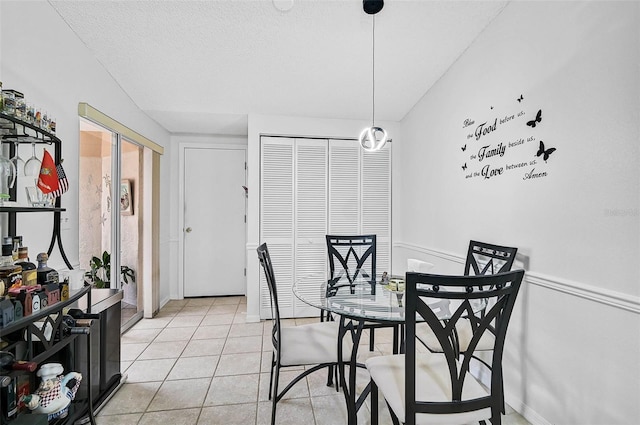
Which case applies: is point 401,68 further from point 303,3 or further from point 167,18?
point 167,18

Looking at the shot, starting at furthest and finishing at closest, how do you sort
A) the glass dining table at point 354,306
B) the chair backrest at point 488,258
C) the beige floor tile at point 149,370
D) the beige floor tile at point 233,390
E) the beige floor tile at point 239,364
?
the beige floor tile at point 239,364 → the beige floor tile at point 149,370 → the beige floor tile at point 233,390 → the chair backrest at point 488,258 → the glass dining table at point 354,306

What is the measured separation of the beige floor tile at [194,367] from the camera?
247 centimetres

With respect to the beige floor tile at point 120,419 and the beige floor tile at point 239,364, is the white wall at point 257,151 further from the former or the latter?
the beige floor tile at point 120,419

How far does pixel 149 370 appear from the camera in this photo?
2.55m

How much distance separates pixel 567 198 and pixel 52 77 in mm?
3123

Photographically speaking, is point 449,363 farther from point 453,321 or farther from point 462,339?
point 462,339

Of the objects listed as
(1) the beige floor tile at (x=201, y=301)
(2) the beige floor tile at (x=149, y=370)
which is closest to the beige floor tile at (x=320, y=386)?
(2) the beige floor tile at (x=149, y=370)

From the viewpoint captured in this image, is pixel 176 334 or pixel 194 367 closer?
pixel 194 367

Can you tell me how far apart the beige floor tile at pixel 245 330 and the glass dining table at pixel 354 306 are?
49.3 inches

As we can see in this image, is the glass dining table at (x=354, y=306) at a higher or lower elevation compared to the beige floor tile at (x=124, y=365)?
higher

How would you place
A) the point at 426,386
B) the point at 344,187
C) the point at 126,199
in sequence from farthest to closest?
1. the point at 344,187
2. the point at 126,199
3. the point at 426,386

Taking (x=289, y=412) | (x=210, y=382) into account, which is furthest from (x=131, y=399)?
(x=289, y=412)

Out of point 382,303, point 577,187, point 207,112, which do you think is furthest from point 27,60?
point 577,187

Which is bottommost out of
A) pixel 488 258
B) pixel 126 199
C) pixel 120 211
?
pixel 488 258
